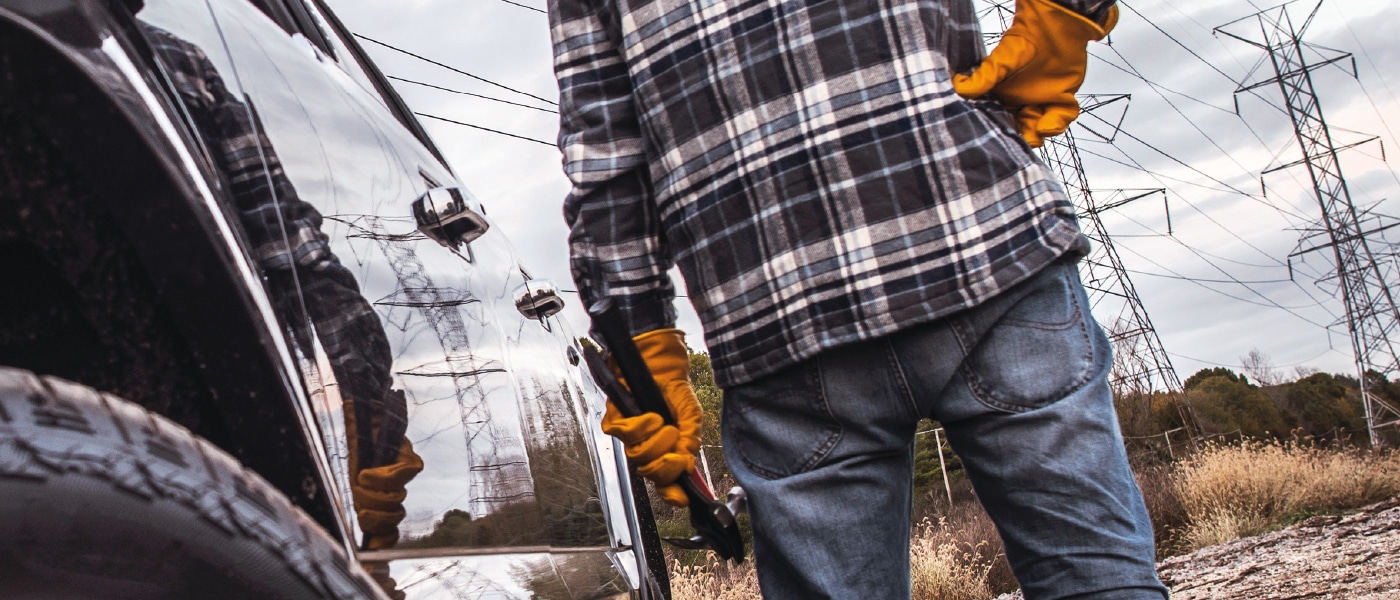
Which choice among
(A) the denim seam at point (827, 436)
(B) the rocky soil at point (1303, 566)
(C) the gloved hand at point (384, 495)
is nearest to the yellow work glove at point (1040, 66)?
(A) the denim seam at point (827, 436)

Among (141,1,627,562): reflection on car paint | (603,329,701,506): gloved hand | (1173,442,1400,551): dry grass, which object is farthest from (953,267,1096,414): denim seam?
(1173,442,1400,551): dry grass

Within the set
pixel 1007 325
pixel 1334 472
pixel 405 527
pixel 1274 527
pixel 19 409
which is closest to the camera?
pixel 19 409

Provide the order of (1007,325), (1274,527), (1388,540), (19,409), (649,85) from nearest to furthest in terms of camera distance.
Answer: (19,409) < (1007,325) < (649,85) < (1388,540) < (1274,527)

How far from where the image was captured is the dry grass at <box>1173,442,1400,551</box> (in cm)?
786

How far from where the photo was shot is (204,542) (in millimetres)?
731

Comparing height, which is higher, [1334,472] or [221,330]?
[221,330]

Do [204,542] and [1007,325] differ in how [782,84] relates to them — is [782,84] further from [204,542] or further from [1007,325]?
[204,542]

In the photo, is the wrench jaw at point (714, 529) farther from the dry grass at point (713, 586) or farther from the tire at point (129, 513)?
the dry grass at point (713, 586)

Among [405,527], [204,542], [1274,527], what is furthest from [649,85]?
[1274,527]

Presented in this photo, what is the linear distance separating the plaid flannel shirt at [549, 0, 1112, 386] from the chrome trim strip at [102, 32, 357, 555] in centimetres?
64

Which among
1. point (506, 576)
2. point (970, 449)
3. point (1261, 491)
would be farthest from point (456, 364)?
point (1261, 491)

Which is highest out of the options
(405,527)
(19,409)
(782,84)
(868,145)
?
(782,84)

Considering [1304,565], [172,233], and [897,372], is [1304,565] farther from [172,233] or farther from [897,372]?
[172,233]

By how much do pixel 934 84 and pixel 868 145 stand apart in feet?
Result: 0.35
